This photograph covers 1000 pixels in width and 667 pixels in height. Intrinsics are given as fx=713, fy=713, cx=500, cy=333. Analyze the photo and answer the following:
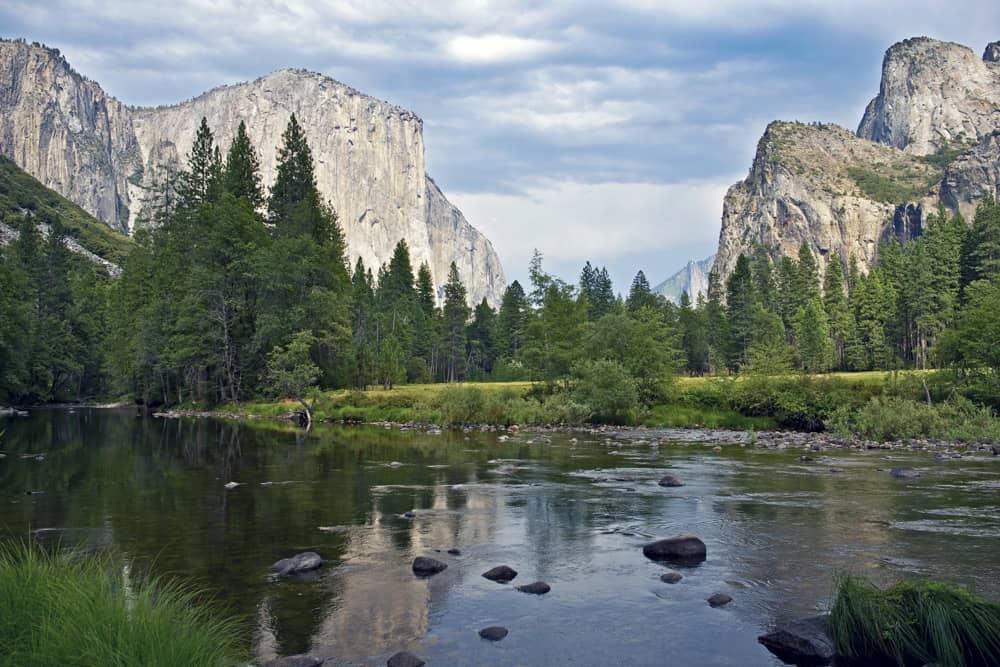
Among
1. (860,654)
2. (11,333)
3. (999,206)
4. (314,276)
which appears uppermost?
(999,206)

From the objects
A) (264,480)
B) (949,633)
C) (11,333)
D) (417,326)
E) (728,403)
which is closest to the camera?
(949,633)

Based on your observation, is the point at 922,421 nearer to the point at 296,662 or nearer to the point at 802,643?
the point at 802,643

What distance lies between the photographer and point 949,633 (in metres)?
9.34

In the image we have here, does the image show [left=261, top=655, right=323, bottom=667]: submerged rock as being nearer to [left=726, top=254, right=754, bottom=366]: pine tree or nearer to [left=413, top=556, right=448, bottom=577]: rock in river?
[left=413, top=556, right=448, bottom=577]: rock in river

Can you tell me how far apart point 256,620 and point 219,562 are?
3.87m

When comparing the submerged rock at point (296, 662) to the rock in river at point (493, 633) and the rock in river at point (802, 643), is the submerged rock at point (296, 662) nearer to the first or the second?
the rock in river at point (493, 633)

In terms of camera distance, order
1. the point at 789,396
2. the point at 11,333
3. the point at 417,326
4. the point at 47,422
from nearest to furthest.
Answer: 1. the point at 789,396
2. the point at 47,422
3. the point at 11,333
4. the point at 417,326

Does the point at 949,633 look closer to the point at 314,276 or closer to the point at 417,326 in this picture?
the point at 314,276

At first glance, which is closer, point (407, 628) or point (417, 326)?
point (407, 628)

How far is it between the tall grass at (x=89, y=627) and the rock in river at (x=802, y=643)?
7.41m

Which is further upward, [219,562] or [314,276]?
[314,276]

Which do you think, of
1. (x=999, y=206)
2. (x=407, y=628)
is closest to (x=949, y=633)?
(x=407, y=628)

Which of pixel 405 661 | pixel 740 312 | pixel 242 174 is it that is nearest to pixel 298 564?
pixel 405 661

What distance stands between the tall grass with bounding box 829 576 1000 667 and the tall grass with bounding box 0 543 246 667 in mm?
8275
